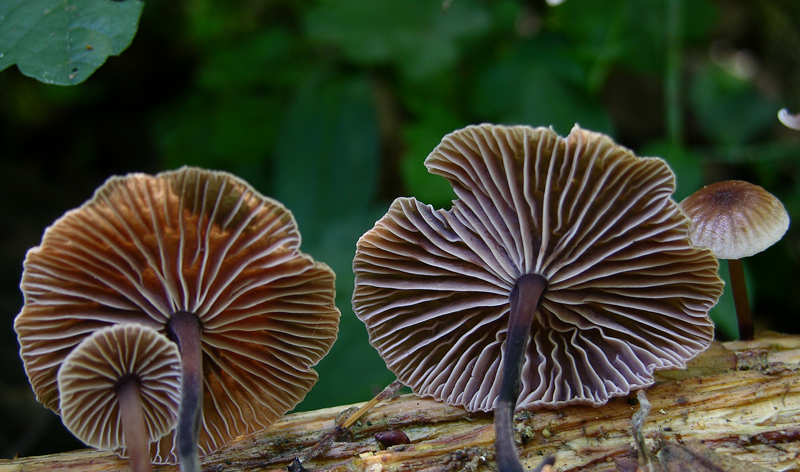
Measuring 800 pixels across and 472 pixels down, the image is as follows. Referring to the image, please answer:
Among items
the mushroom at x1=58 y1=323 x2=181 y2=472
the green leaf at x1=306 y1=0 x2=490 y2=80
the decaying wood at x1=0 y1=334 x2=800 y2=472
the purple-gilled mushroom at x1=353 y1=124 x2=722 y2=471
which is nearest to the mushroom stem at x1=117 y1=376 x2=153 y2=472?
the mushroom at x1=58 y1=323 x2=181 y2=472

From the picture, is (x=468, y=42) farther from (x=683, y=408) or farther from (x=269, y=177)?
(x=683, y=408)

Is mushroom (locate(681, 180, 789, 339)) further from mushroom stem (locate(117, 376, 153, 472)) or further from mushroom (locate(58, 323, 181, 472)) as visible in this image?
mushroom stem (locate(117, 376, 153, 472))

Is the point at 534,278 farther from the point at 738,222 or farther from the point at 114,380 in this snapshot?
the point at 114,380

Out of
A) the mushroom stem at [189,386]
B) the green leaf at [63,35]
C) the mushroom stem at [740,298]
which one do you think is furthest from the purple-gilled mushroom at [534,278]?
the green leaf at [63,35]

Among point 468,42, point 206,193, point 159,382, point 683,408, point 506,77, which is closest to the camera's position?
point 206,193

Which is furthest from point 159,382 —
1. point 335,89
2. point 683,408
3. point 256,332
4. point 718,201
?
point 335,89

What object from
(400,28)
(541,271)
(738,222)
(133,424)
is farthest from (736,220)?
(400,28)
